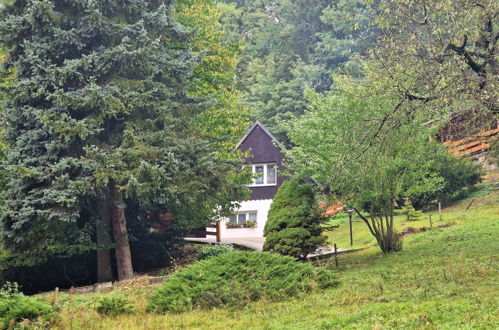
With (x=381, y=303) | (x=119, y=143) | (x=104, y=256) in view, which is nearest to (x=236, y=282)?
(x=381, y=303)

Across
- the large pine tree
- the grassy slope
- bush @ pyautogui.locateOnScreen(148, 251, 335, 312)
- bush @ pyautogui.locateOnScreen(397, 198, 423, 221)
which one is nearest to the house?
bush @ pyautogui.locateOnScreen(397, 198, 423, 221)

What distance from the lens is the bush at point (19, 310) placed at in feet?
36.2

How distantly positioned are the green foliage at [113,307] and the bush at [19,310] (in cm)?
128

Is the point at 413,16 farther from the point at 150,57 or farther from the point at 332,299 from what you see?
the point at 150,57

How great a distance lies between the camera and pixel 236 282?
13.4 meters

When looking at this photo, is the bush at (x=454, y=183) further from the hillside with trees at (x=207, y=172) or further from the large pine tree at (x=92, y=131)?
the large pine tree at (x=92, y=131)

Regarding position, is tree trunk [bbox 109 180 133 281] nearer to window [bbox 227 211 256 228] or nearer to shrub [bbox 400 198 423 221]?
shrub [bbox 400 198 423 221]

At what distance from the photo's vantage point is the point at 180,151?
757 inches

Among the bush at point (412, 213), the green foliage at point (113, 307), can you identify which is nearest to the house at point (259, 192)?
the bush at point (412, 213)

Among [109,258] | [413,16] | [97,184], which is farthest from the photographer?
[109,258]

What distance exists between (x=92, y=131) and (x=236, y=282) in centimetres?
742

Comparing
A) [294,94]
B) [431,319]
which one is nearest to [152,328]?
[431,319]

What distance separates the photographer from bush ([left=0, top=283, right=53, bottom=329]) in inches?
435

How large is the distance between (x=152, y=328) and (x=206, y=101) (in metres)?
11.7
